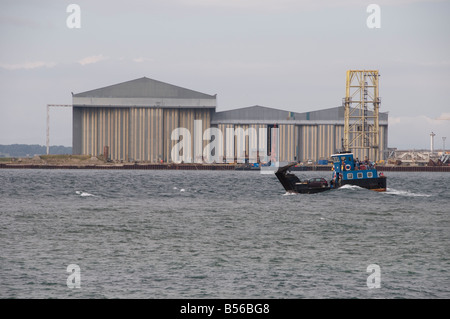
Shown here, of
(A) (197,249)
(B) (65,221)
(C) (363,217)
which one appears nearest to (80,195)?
(B) (65,221)

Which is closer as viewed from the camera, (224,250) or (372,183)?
(224,250)

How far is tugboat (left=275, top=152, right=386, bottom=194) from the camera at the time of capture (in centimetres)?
8269

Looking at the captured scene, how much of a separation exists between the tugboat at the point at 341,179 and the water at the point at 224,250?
15.9 meters

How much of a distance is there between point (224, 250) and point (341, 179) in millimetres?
50713

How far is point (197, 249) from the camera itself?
37000 millimetres

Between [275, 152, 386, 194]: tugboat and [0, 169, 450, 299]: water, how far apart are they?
52.2 feet

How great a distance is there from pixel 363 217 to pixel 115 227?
21242 mm

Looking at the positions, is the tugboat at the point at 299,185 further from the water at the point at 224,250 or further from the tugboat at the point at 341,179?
the water at the point at 224,250

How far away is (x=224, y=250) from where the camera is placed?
36688 millimetres
